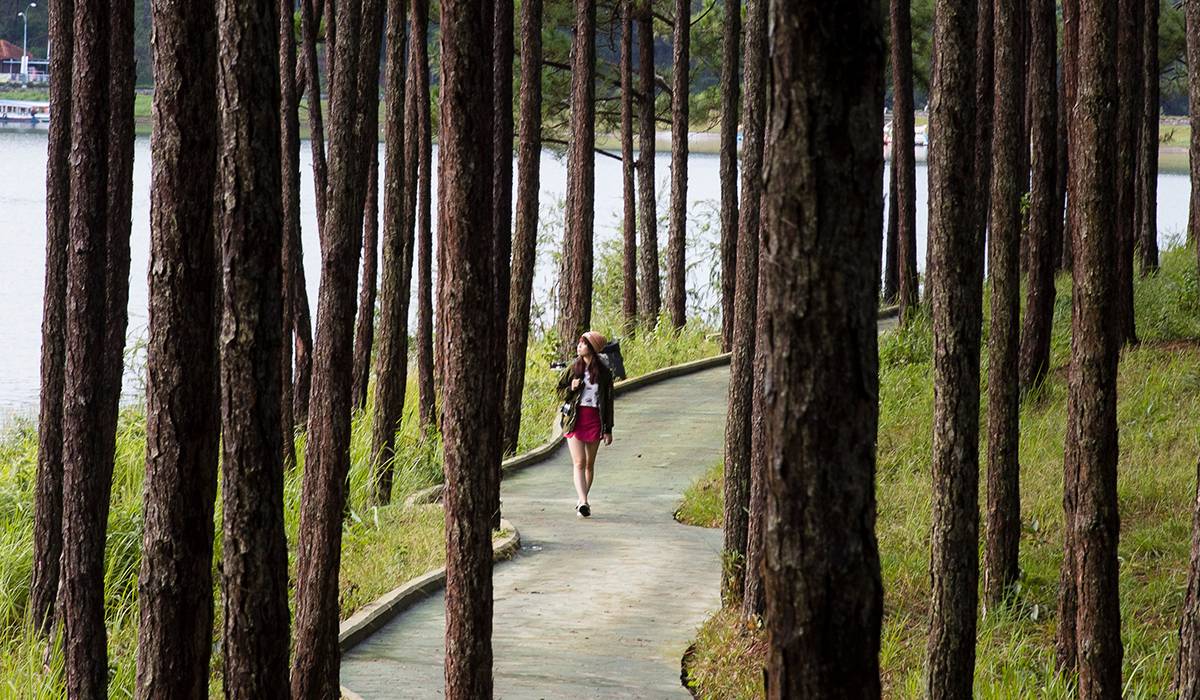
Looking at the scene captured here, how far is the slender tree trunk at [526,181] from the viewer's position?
15.6m

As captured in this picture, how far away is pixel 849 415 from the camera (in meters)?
3.74

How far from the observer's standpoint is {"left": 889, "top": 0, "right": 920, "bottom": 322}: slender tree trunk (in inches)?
803

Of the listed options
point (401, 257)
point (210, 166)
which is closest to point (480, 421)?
point (210, 166)

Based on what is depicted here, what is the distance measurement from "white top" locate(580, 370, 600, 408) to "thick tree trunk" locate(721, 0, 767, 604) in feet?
8.78

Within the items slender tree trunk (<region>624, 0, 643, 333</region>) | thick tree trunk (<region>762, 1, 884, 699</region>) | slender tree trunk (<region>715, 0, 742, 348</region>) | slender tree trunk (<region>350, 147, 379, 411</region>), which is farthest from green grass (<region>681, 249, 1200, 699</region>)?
slender tree trunk (<region>624, 0, 643, 333</region>)

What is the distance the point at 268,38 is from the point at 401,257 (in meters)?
8.35

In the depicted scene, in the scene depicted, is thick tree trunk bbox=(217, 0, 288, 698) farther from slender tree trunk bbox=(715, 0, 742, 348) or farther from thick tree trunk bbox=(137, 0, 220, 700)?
slender tree trunk bbox=(715, 0, 742, 348)

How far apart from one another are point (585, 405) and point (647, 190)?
462 inches

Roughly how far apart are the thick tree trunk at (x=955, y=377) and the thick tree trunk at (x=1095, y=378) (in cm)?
54

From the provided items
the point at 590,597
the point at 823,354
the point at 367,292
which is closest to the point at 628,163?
the point at 367,292

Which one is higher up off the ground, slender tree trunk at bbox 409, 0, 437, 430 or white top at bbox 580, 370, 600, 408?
slender tree trunk at bbox 409, 0, 437, 430

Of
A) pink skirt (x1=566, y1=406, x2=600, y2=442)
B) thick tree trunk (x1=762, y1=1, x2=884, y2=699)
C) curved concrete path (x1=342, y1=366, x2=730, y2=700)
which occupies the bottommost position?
curved concrete path (x1=342, y1=366, x2=730, y2=700)

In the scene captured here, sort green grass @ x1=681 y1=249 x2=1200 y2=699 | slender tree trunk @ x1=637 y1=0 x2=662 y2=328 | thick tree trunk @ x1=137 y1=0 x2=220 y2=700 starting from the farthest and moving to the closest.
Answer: slender tree trunk @ x1=637 y1=0 x2=662 y2=328, green grass @ x1=681 y1=249 x2=1200 y2=699, thick tree trunk @ x1=137 y1=0 x2=220 y2=700

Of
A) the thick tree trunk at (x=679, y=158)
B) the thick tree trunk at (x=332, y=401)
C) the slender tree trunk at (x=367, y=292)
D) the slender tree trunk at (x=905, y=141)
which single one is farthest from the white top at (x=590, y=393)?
the thick tree trunk at (x=679, y=158)
